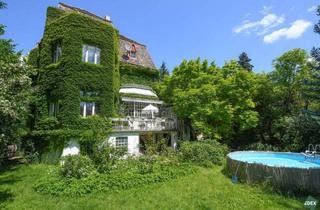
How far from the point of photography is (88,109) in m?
21.2

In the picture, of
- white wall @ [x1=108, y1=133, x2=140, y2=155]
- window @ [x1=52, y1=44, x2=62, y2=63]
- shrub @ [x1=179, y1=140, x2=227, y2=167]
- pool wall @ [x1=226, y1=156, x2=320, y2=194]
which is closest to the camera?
pool wall @ [x1=226, y1=156, x2=320, y2=194]

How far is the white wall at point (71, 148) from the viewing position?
63.2 ft

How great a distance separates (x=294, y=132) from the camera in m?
24.4

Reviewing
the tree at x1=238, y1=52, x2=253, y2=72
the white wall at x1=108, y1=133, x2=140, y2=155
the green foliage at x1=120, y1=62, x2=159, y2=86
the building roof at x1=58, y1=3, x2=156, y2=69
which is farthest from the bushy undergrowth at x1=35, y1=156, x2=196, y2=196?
the tree at x1=238, y1=52, x2=253, y2=72

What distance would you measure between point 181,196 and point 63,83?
13768 millimetres

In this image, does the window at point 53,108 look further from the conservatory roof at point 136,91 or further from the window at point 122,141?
the conservatory roof at point 136,91

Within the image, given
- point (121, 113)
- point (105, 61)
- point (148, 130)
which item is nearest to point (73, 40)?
point (105, 61)

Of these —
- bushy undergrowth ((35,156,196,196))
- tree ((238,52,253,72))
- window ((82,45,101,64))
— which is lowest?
bushy undergrowth ((35,156,196,196))

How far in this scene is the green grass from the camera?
1031cm

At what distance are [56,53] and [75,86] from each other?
411 centimetres

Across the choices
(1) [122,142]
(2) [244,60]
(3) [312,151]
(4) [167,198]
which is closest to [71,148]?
(1) [122,142]

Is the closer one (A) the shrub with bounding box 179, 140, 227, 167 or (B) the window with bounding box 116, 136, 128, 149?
(A) the shrub with bounding box 179, 140, 227, 167

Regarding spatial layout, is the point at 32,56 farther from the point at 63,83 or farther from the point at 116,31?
the point at 116,31

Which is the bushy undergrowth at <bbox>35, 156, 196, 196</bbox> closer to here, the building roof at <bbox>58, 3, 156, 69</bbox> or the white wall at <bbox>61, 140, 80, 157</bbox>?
the white wall at <bbox>61, 140, 80, 157</bbox>
